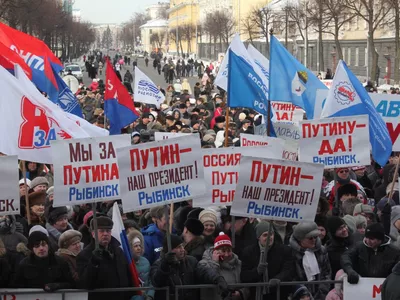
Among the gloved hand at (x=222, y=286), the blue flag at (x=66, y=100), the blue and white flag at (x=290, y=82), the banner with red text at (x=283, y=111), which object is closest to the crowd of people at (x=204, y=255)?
the gloved hand at (x=222, y=286)

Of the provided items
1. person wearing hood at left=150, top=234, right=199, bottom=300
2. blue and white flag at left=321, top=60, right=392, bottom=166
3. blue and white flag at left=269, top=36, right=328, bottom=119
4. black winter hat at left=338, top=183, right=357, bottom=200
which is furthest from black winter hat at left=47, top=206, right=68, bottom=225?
blue and white flag at left=269, top=36, right=328, bottom=119

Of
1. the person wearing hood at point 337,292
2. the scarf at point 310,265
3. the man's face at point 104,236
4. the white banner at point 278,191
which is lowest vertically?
the person wearing hood at point 337,292

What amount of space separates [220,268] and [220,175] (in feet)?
6.99

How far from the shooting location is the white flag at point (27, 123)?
379 inches

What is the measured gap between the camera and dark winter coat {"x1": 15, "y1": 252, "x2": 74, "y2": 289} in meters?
7.18

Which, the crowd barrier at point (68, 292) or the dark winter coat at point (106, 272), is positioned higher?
the dark winter coat at point (106, 272)

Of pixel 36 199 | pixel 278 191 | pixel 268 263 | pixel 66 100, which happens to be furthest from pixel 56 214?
pixel 66 100

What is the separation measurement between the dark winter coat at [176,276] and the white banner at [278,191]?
Result: 0.52 m

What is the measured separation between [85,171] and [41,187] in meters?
2.70

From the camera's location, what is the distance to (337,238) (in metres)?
8.32

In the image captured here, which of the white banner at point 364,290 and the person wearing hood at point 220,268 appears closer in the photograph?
the white banner at point 364,290

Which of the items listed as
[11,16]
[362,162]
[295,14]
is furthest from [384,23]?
[362,162]

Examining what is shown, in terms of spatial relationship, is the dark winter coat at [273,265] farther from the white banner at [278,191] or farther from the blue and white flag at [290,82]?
the blue and white flag at [290,82]

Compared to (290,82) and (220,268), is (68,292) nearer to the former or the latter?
(220,268)
